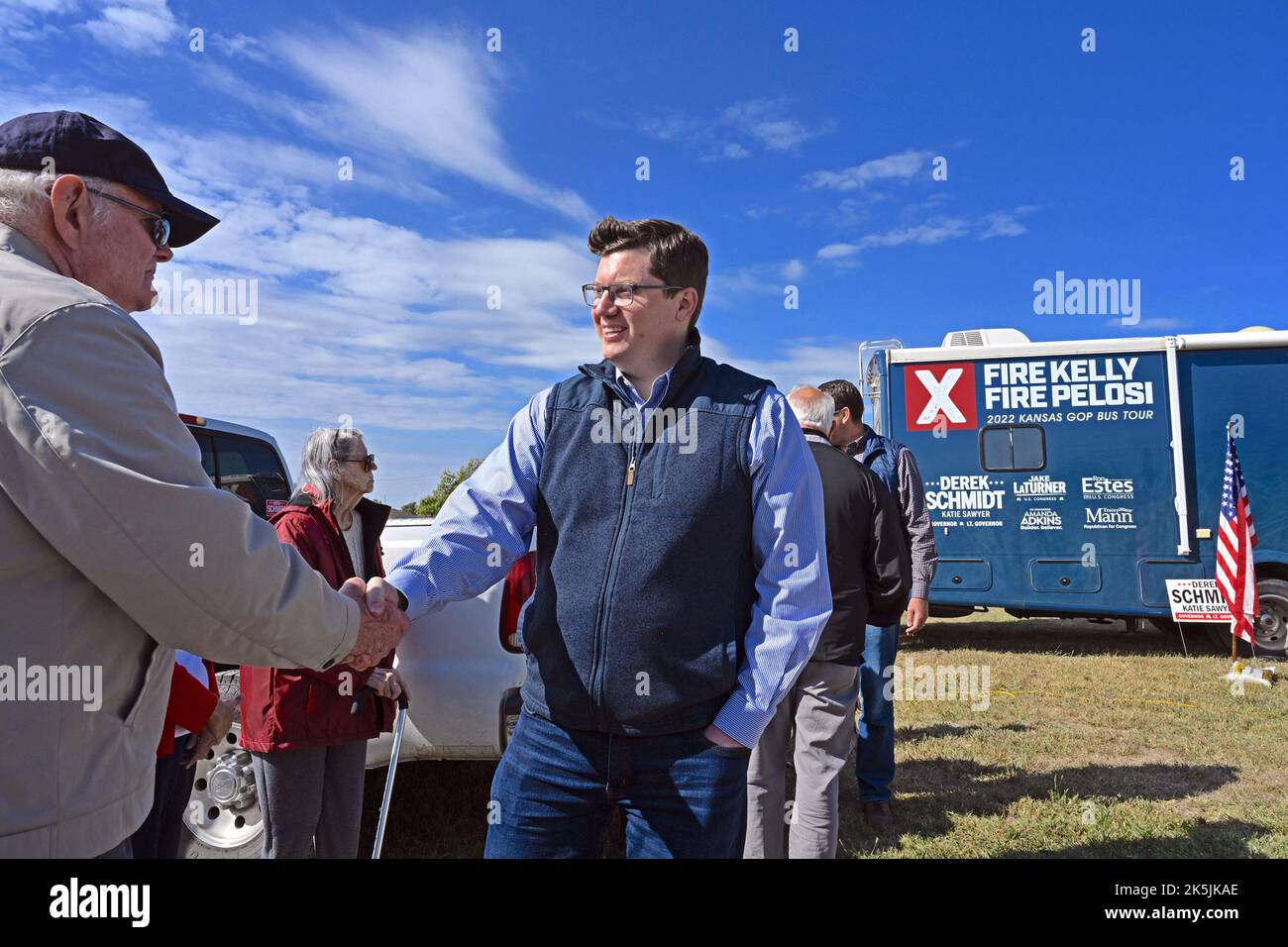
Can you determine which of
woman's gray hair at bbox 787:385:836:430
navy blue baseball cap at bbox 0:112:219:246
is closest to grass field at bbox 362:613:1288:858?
woman's gray hair at bbox 787:385:836:430

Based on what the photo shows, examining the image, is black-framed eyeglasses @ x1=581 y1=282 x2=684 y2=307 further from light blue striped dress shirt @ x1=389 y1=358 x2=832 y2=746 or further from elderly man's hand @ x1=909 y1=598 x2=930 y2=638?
elderly man's hand @ x1=909 y1=598 x2=930 y2=638

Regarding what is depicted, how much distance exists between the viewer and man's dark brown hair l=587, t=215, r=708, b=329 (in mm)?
2148

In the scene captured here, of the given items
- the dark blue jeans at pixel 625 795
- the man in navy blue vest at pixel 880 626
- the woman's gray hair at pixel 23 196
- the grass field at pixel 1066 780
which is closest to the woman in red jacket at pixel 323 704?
the dark blue jeans at pixel 625 795

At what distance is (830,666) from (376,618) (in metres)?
2.28

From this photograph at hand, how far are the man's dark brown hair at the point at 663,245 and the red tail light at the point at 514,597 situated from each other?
5.16 ft

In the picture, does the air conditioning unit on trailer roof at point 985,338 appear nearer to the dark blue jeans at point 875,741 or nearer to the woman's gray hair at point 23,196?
the dark blue jeans at point 875,741

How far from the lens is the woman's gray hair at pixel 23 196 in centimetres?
146

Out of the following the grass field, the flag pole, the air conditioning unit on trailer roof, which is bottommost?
the grass field

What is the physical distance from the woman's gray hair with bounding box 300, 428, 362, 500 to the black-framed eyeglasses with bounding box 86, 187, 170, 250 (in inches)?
58.9

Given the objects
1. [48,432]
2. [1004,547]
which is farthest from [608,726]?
[1004,547]

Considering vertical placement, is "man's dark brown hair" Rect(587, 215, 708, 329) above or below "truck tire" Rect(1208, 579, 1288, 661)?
above

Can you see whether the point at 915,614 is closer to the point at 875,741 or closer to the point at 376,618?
the point at 875,741
